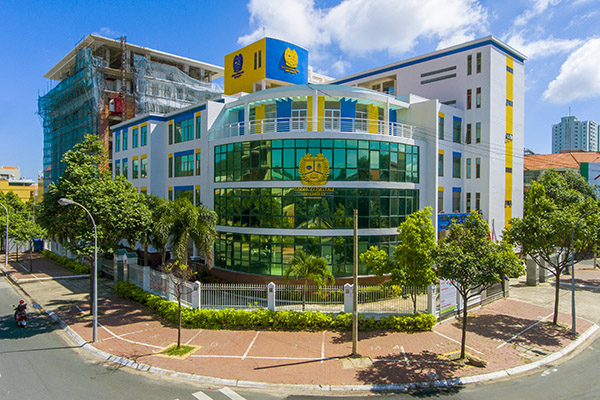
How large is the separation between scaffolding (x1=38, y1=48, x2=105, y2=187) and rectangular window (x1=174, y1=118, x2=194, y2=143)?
20.0 meters

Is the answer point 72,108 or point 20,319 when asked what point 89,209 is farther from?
point 72,108

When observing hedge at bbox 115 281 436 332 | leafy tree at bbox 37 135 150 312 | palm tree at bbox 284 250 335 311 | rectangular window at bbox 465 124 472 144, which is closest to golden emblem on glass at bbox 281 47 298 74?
rectangular window at bbox 465 124 472 144

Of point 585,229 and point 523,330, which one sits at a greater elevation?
point 585,229

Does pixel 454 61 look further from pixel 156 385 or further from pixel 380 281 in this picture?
pixel 156 385

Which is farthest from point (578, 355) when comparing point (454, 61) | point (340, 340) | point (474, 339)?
point (454, 61)

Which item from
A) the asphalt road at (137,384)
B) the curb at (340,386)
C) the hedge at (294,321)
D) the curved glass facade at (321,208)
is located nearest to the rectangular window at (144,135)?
the curved glass facade at (321,208)

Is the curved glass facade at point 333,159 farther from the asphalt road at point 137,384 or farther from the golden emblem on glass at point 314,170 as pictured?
the asphalt road at point 137,384

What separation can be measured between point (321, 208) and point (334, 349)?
9.12 meters

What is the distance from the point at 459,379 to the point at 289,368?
19.4 feet

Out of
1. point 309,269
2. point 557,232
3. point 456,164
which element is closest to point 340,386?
point 309,269

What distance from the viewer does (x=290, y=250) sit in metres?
22.8

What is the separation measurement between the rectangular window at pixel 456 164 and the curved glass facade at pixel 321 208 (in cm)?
830

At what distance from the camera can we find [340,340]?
1625 cm

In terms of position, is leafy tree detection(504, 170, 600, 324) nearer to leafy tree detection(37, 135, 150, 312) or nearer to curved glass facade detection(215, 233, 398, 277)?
curved glass facade detection(215, 233, 398, 277)
